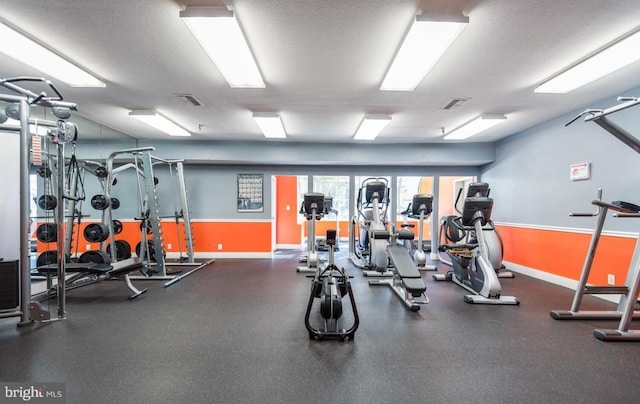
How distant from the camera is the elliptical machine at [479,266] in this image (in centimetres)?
349

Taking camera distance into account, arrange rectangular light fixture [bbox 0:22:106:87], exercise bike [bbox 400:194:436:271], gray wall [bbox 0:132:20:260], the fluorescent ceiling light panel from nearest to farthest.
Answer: rectangular light fixture [bbox 0:22:106:87] < gray wall [bbox 0:132:20:260] < the fluorescent ceiling light panel < exercise bike [bbox 400:194:436:271]

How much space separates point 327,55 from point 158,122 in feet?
11.3

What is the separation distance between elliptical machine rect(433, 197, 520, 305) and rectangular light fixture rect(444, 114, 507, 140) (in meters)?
1.44

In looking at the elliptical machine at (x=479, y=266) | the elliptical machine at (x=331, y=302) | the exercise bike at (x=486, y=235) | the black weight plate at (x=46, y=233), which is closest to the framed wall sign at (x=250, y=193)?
the black weight plate at (x=46, y=233)

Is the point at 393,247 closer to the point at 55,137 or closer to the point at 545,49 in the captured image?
the point at 545,49

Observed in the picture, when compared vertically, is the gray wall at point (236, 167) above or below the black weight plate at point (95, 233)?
above

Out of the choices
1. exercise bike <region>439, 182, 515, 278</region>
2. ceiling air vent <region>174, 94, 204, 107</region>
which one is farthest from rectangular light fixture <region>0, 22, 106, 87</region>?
exercise bike <region>439, 182, 515, 278</region>

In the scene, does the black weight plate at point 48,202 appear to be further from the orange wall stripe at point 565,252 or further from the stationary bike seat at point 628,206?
the orange wall stripe at point 565,252

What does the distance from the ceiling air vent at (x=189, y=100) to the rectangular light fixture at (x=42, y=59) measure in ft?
2.70

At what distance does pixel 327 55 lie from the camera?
252 cm

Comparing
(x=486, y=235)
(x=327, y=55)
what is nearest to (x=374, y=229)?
(x=486, y=235)

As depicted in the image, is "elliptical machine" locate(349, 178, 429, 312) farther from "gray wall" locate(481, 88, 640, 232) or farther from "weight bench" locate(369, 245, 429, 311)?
"gray wall" locate(481, 88, 640, 232)

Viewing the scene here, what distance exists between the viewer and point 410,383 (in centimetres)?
192

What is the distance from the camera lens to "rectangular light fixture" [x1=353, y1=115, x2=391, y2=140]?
4.17 meters
